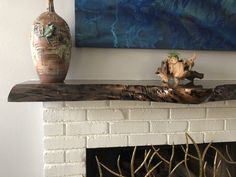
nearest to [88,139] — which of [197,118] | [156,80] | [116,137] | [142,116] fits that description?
[116,137]

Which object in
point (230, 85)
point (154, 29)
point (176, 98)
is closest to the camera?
point (176, 98)

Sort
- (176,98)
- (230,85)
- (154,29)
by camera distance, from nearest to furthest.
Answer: (176,98) < (230,85) < (154,29)

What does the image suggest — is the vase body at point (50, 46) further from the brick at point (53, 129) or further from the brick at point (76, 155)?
the brick at point (76, 155)

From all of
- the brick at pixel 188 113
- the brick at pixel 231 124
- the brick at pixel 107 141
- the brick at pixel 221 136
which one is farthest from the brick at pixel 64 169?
the brick at pixel 231 124

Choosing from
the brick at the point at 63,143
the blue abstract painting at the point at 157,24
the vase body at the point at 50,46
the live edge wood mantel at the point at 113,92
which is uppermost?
the blue abstract painting at the point at 157,24

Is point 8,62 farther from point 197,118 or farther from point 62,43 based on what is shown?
point 197,118

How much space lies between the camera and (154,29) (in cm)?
142

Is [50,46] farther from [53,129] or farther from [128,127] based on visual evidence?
[128,127]

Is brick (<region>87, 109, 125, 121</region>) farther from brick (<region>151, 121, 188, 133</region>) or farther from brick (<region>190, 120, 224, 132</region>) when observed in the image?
brick (<region>190, 120, 224, 132</region>)

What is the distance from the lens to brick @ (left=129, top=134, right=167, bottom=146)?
1.45 m

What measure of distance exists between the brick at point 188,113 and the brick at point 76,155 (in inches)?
20.5

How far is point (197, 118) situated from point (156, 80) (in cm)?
32

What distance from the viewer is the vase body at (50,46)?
117cm

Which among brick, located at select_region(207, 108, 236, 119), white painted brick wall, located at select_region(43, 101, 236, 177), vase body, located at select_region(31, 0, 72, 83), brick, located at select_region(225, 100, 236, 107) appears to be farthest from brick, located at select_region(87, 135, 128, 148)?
brick, located at select_region(225, 100, 236, 107)
